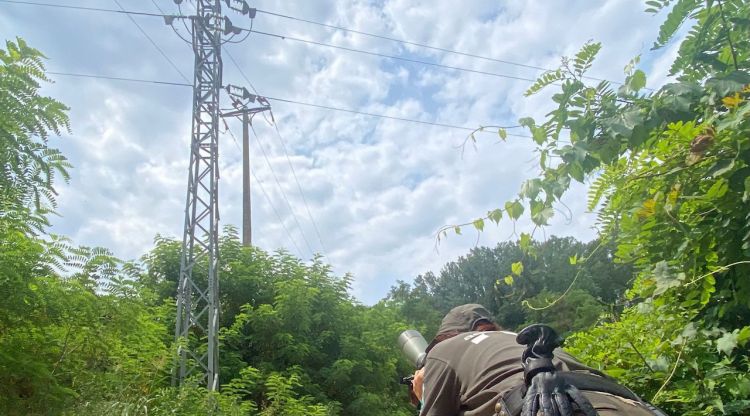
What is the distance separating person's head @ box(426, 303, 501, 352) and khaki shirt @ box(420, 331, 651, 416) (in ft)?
0.63

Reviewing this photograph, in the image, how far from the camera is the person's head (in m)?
2.19

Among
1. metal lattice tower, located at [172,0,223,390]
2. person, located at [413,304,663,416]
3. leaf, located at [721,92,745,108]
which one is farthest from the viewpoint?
metal lattice tower, located at [172,0,223,390]

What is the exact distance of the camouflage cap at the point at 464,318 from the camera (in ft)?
7.23

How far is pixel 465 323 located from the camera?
2.22 meters

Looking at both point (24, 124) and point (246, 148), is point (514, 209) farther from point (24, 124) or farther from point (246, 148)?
point (246, 148)

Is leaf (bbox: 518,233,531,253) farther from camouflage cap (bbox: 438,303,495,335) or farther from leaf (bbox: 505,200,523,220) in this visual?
camouflage cap (bbox: 438,303,495,335)

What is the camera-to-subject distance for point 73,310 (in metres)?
4.18

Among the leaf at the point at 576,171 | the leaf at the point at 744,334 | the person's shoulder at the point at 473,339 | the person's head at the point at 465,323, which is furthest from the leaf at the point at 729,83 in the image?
the person's head at the point at 465,323

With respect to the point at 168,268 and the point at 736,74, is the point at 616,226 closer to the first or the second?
the point at 736,74

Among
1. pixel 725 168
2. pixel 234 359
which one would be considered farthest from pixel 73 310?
pixel 234 359

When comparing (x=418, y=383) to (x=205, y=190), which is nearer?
(x=418, y=383)

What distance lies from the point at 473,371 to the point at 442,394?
136 millimetres

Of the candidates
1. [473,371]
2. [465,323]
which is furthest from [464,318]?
[473,371]

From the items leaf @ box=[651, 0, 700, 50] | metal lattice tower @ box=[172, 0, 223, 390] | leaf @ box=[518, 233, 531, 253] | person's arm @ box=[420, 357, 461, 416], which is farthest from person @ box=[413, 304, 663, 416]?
metal lattice tower @ box=[172, 0, 223, 390]
